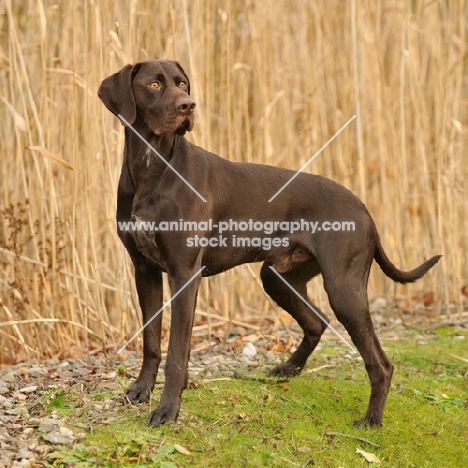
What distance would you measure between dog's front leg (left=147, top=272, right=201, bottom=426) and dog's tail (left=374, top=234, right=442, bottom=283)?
1187mm

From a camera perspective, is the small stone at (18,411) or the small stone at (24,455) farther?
the small stone at (18,411)

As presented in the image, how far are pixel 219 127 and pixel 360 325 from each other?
8.88ft

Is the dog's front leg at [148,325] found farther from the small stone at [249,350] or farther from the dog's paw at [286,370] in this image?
the small stone at [249,350]

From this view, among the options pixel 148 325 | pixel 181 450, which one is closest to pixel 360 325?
pixel 148 325

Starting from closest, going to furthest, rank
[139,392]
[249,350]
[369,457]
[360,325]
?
1. [369,457]
2. [139,392]
3. [360,325]
4. [249,350]

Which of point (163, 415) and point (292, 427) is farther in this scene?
point (292, 427)

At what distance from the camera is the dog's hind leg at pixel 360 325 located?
3.95 m

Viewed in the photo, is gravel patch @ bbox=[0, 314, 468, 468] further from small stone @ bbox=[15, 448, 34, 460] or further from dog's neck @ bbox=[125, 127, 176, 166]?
dog's neck @ bbox=[125, 127, 176, 166]

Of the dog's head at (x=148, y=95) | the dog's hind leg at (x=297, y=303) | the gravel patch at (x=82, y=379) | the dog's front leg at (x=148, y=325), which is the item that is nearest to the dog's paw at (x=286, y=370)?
the dog's hind leg at (x=297, y=303)

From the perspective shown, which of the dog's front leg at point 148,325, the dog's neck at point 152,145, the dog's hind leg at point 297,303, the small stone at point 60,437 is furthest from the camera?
the dog's hind leg at point 297,303

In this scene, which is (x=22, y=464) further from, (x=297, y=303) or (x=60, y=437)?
(x=297, y=303)

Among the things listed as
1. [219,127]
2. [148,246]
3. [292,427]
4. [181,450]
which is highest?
[219,127]

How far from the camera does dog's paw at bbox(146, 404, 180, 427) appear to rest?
3451 mm

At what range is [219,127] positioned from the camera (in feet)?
20.3
